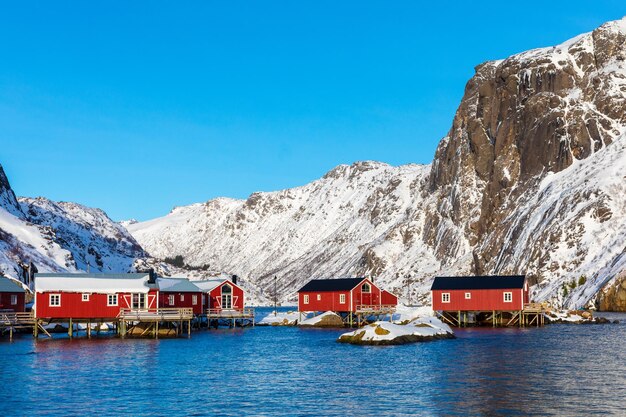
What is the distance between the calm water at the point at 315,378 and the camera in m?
43.0

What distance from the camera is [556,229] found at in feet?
593

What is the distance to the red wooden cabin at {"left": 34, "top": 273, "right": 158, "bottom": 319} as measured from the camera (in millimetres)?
88375

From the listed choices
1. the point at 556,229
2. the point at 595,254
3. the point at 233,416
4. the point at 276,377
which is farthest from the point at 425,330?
the point at 556,229

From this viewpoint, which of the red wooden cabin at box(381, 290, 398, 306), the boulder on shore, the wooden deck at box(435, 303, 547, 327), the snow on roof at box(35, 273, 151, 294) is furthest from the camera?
the red wooden cabin at box(381, 290, 398, 306)

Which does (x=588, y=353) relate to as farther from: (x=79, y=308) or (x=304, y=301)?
(x=304, y=301)

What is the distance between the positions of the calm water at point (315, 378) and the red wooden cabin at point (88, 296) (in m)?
4.06

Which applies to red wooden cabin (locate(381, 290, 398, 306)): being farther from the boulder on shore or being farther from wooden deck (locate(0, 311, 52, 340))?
wooden deck (locate(0, 311, 52, 340))

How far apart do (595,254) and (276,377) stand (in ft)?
409

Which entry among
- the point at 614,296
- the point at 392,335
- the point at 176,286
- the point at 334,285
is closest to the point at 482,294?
the point at 334,285

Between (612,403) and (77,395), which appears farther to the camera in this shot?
(77,395)

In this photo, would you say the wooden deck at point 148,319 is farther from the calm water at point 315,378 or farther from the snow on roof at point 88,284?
the calm water at point 315,378

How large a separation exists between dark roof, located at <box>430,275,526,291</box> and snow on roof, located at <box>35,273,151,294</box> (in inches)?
1798

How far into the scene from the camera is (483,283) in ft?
378

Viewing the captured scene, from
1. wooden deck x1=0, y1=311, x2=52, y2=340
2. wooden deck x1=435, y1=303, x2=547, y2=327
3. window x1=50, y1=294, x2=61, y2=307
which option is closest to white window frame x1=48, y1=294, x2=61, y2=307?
window x1=50, y1=294, x2=61, y2=307
